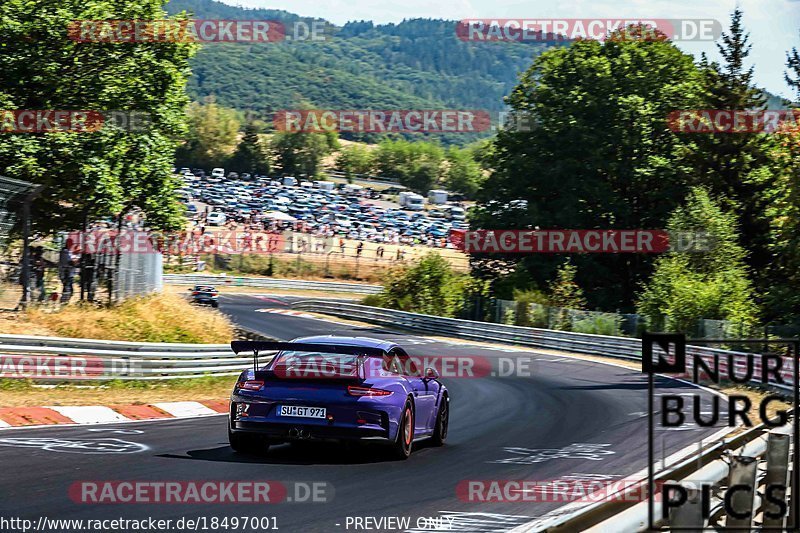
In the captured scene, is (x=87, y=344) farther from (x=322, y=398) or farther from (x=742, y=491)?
(x=742, y=491)

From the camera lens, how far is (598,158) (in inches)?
2111

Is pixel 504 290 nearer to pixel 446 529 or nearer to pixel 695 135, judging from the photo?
pixel 695 135

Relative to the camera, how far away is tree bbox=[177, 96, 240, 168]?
574 feet

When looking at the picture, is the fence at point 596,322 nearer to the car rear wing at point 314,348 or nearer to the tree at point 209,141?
the car rear wing at point 314,348

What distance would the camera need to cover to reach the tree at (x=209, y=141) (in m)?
175

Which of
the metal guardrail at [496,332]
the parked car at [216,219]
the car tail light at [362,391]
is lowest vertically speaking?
the metal guardrail at [496,332]

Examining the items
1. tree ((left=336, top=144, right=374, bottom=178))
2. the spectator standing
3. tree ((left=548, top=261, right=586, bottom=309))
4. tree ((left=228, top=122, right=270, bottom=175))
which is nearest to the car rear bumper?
the spectator standing

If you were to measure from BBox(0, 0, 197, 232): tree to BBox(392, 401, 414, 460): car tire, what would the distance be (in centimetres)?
1744

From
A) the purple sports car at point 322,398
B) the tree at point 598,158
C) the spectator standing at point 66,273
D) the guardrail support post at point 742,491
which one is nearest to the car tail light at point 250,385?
the purple sports car at point 322,398

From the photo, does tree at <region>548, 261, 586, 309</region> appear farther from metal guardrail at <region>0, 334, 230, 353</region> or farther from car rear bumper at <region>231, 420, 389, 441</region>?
car rear bumper at <region>231, 420, 389, 441</region>

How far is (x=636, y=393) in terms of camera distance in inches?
987

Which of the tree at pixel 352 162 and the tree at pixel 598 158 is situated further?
the tree at pixel 352 162

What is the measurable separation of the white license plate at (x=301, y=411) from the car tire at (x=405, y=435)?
92 centimetres

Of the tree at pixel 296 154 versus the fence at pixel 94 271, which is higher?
the tree at pixel 296 154
